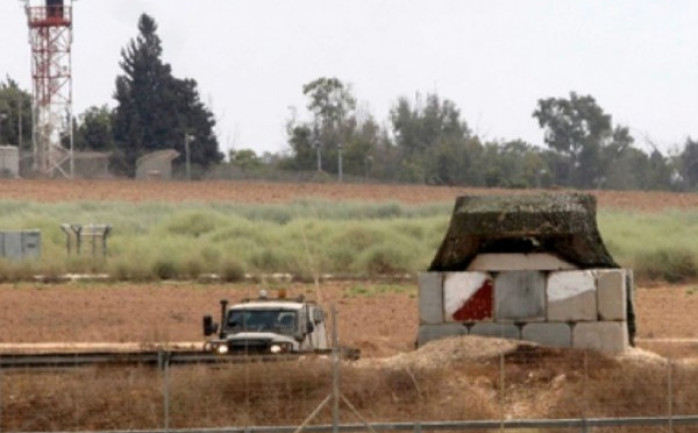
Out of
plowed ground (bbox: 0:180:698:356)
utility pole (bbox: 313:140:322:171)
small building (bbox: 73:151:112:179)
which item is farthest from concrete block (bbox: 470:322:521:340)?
utility pole (bbox: 313:140:322:171)

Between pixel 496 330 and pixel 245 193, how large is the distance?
62.8 meters

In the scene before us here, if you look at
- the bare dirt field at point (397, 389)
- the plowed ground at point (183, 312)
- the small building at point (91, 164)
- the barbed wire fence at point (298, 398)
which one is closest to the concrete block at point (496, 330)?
the bare dirt field at point (397, 389)

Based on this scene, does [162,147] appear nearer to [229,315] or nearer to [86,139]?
[86,139]

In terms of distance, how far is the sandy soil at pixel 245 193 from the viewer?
88000 millimetres

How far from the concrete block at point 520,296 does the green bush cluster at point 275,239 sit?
70.6ft

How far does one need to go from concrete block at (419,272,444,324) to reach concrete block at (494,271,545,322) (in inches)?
35.7

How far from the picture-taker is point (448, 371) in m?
26.1

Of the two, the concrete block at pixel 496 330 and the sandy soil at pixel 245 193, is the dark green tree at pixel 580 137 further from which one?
the concrete block at pixel 496 330

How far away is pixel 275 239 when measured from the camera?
67.8m

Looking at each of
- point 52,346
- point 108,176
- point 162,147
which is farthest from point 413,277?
point 162,147

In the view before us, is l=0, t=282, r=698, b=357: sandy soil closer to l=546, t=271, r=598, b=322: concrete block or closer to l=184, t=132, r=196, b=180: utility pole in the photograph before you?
A: l=546, t=271, r=598, b=322: concrete block

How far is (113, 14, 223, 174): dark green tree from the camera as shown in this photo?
12038cm

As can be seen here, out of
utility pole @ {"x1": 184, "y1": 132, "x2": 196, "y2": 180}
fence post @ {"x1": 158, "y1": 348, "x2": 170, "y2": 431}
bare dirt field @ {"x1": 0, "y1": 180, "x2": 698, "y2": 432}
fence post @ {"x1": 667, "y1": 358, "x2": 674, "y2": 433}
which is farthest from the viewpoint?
utility pole @ {"x1": 184, "y1": 132, "x2": 196, "y2": 180}

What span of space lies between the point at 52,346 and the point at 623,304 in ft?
40.3
